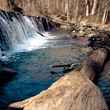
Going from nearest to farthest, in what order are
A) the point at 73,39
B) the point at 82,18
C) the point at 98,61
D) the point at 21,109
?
1. the point at 21,109
2. the point at 98,61
3. the point at 73,39
4. the point at 82,18

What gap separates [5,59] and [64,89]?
21.0 ft

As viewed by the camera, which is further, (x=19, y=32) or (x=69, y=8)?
(x=69, y=8)

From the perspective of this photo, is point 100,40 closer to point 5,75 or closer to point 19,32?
point 19,32

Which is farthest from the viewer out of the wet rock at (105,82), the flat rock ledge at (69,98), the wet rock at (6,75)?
the wet rock at (6,75)

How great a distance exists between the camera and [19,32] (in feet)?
60.2

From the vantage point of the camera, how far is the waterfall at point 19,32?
54.4 feet

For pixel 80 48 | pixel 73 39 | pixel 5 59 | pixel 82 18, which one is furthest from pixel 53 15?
pixel 5 59

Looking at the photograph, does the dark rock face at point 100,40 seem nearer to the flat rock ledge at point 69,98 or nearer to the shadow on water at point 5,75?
the shadow on water at point 5,75

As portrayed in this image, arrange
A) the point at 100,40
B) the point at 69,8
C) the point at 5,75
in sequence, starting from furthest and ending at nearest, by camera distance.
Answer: the point at 69,8 → the point at 100,40 → the point at 5,75

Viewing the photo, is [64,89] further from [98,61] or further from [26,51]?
[26,51]

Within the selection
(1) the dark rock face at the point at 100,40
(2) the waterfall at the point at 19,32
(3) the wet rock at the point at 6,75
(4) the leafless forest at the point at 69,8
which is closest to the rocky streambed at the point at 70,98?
(3) the wet rock at the point at 6,75

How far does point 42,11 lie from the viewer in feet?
80.1

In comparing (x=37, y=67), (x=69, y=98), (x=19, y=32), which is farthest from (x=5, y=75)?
(x=19, y=32)

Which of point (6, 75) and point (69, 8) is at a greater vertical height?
point (69, 8)
